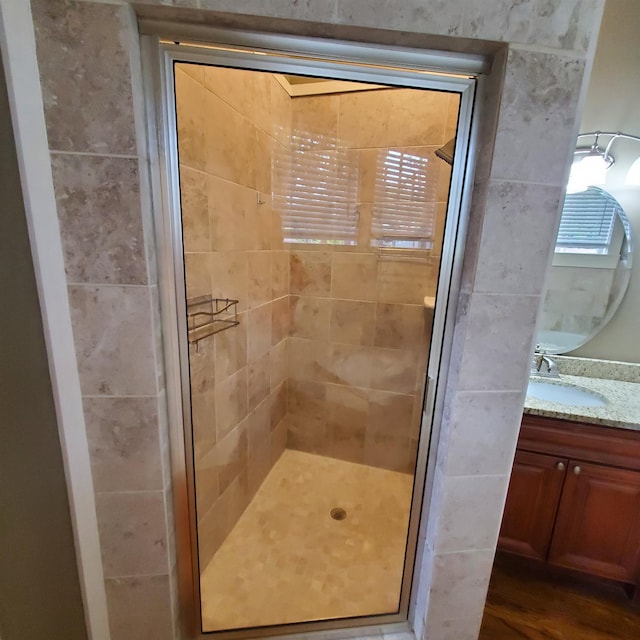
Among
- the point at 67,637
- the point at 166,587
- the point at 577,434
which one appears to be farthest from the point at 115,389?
the point at 577,434

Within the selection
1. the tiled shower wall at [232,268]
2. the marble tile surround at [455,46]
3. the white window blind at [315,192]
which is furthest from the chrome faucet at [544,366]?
the tiled shower wall at [232,268]

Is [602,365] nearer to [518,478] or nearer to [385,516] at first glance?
[518,478]

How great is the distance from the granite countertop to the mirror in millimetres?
123

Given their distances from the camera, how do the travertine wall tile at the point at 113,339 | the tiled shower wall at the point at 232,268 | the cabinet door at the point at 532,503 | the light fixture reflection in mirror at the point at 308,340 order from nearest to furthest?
the travertine wall tile at the point at 113,339, the tiled shower wall at the point at 232,268, the light fixture reflection in mirror at the point at 308,340, the cabinet door at the point at 532,503

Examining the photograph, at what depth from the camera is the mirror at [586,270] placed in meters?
1.60

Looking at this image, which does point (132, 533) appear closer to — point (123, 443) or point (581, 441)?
point (123, 443)

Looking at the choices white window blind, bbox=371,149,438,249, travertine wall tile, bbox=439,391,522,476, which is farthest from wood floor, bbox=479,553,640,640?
white window blind, bbox=371,149,438,249

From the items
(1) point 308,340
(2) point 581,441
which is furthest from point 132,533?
(2) point 581,441

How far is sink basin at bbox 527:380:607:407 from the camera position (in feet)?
5.07

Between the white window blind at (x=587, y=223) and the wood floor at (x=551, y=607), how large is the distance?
1549mm

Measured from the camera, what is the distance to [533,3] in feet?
2.40

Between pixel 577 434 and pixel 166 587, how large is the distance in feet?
5.30

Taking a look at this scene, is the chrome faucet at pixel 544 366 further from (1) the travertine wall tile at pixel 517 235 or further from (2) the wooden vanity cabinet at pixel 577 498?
(1) the travertine wall tile at pixel 517 235

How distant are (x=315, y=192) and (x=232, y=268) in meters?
Answer: 0.76
